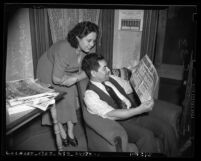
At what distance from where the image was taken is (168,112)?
62.2 inches

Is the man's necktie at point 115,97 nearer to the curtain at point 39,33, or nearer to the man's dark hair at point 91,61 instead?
the man's dark hair at point 91,61

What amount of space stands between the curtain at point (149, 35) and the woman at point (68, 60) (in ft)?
1.09

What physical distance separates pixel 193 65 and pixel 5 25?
1243mm

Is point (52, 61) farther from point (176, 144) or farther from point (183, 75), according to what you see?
Answer: point (176, 144)

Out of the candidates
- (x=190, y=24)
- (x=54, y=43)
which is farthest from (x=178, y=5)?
(x=54, y=43)

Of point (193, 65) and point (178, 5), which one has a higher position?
point (178, 5)

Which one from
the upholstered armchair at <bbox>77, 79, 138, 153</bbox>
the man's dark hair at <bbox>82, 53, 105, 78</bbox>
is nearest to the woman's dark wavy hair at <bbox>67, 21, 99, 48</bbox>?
the man's dark hair at <bbox>82, 53, 105, 78</bbox>

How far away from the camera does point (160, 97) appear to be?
1650 mm

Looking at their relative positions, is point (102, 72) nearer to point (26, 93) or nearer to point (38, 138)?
point (26, 93)

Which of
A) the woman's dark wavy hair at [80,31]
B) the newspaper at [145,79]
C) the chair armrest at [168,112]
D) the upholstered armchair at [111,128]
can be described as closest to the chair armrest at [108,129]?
the upholstered armchair at [111,128]

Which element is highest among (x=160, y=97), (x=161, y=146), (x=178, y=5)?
(x=178, y=5)

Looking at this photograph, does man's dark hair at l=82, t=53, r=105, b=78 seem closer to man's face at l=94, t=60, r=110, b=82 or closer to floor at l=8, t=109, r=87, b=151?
man's face at l=94, t=60, r=110, b=82

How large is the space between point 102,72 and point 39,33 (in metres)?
0.51

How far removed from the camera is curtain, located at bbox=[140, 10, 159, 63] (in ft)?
4.76
